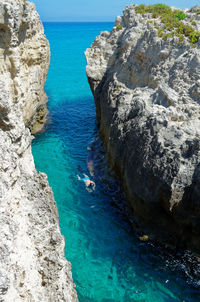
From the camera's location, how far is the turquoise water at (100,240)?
34.0 feet

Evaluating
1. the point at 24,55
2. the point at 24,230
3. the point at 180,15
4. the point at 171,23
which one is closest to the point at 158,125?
the point at 171,23

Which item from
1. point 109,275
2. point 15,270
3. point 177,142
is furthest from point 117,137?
point 15,270

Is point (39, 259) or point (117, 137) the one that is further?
point (117, 137)

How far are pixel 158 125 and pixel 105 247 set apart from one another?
562 cm

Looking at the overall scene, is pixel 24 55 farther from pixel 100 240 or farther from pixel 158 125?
pixel 100 240

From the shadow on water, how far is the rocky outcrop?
1.01 meters

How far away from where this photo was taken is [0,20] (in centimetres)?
1228

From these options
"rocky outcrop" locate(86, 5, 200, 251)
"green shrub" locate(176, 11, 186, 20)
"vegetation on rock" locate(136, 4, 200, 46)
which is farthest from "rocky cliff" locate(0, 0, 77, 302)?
"green shrub" locate(176, 11, 186, 20)

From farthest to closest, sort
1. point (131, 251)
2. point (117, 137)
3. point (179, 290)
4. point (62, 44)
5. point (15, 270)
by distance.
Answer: point (62, 44)
point (117, 137)
point (131, 251)
point (179, 290)
point (15, 270)

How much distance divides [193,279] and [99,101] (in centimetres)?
1302

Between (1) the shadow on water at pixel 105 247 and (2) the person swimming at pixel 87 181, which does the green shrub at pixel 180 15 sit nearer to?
(1) the shadow on water at pixel 105 247

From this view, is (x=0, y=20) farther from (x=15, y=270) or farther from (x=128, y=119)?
(x=15, y=270)

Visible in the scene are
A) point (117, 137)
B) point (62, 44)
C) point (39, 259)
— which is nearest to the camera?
point (39, 259)

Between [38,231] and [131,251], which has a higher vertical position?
[38,231]
